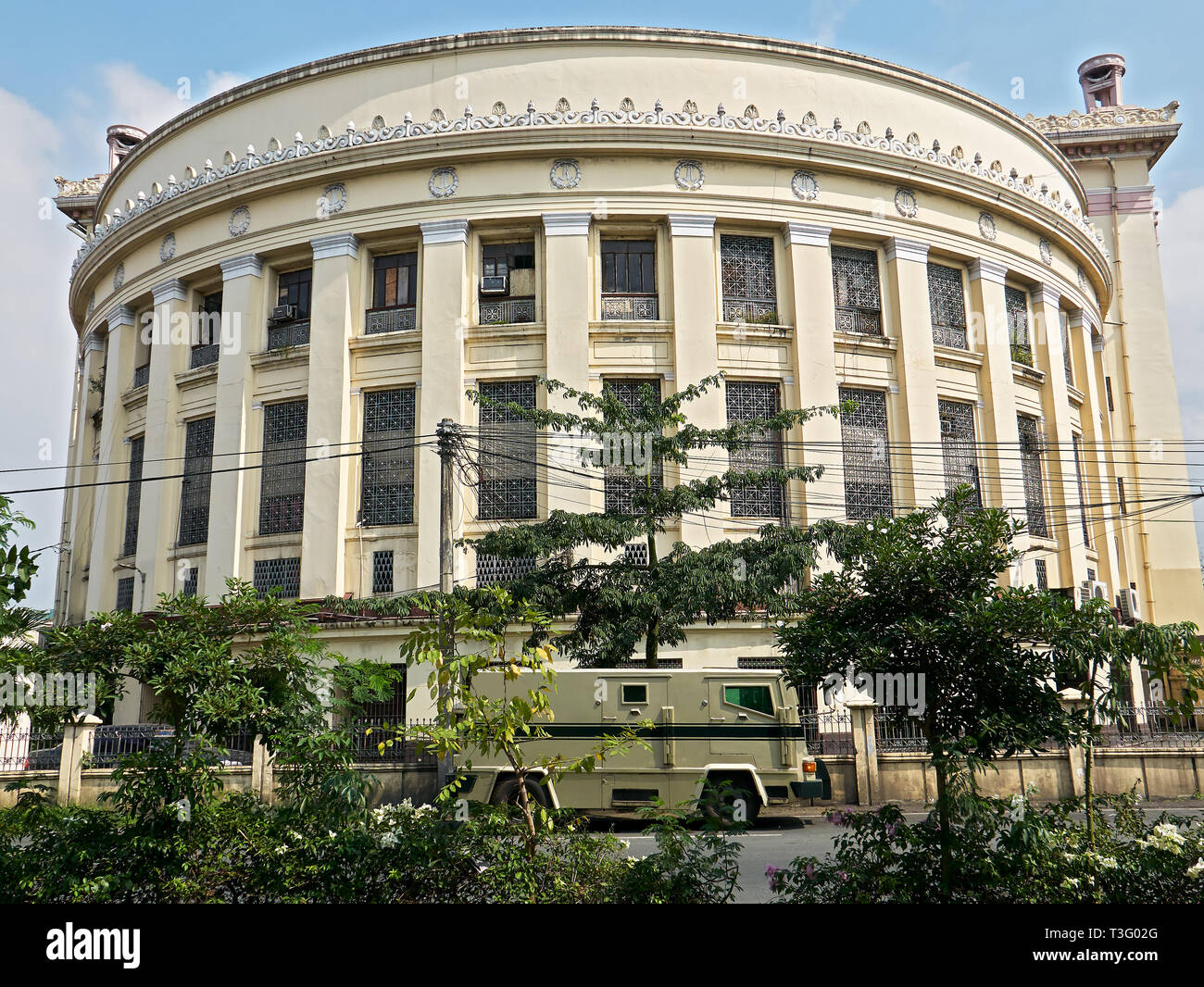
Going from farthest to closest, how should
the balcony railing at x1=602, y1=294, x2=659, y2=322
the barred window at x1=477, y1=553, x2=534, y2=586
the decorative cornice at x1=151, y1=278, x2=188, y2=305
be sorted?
the decorative cornice at x1=151, y1=278, x2=188, y2=305 → the balcony railing at x1=602, y1=294, x2=659, y2=322 → the barred window at x1=477, y1=553, x2=534, y2=586

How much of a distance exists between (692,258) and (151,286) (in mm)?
15549

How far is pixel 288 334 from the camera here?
25391 mm

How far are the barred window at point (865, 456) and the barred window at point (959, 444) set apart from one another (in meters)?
1.58

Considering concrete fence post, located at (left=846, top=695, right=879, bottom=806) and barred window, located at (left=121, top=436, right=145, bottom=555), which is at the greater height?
barred window, located at (left=121, top=436, right=145, bottom=555)

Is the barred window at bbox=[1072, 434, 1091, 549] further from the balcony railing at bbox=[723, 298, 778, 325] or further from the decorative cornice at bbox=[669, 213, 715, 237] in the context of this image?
the decorative cornice at bbox=[669, 213, 715, 237]

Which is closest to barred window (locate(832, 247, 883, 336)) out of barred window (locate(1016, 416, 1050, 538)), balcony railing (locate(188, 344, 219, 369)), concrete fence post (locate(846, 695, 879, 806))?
barred window (locate(1016, 416, 1050, 538))

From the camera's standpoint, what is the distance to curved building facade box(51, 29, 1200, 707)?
23109 mm

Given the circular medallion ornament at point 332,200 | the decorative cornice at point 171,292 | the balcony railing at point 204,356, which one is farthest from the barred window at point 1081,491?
the decorative cornice at point 171,292

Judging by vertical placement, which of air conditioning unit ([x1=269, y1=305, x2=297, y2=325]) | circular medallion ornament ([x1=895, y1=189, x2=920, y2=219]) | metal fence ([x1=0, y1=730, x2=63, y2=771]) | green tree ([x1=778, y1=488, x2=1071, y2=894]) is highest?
circular medallion ornament ([x1=895, y1=189, x2=920, y2=219])

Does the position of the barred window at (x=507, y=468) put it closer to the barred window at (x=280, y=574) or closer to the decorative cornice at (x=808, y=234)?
the barred window at (x=280, y=574)

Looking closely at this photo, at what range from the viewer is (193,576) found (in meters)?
25.2

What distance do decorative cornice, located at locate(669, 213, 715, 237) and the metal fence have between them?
16.9 meters

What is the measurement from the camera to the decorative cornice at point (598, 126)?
23172mm
